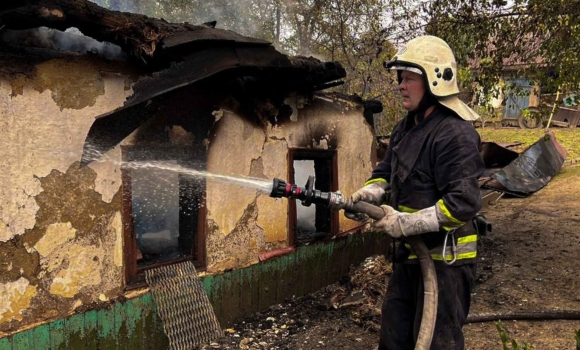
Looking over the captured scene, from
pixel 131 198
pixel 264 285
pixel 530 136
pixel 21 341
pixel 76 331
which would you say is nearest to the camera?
pixel 21 341

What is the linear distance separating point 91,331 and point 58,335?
34 centimetres

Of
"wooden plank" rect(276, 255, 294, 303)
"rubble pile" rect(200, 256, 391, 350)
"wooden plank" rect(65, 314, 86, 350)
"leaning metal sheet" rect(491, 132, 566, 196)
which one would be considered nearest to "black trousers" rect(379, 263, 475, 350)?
"rubble pile" rect(200, 256, 391, 350)

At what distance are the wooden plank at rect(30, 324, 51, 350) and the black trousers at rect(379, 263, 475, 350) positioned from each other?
295cm

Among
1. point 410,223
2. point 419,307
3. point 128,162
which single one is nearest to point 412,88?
point 410,223

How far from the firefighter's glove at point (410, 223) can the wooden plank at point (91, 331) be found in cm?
315

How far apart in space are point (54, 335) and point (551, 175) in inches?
673

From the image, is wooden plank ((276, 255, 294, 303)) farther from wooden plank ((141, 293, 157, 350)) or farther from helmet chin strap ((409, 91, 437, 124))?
helmet chin strap ((409, 91, 437, 124))

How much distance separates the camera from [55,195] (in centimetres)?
421

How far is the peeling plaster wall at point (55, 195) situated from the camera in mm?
3920

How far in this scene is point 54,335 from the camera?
4.23 metres

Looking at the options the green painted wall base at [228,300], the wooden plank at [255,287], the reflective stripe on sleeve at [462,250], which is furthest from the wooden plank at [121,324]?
the reflective stripe on sleeve at [462,250]

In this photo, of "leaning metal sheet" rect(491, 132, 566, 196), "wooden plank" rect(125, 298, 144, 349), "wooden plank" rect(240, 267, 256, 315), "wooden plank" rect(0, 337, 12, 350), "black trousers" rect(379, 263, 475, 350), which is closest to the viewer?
"black trousers" rect(379, 263, 475, 350)

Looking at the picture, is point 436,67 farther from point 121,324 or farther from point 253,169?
point 121,324

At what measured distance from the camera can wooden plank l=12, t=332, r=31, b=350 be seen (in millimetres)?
3936
